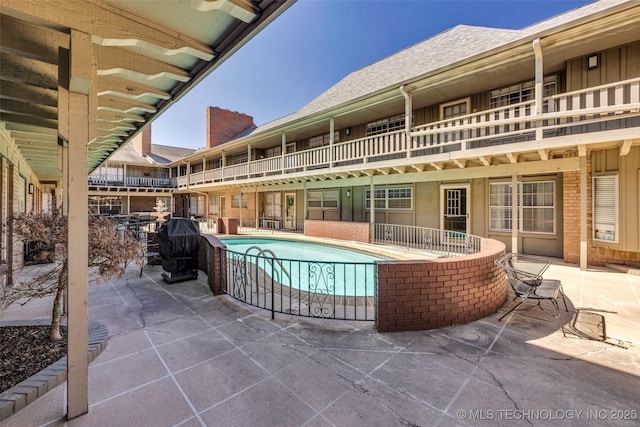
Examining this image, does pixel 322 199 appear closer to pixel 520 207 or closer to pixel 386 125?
pixel 386 125

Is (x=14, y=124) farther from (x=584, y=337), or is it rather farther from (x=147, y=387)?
(x=584, y=337)

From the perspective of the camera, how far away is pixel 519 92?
9.12 meters

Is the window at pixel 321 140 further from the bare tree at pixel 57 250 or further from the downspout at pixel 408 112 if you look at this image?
the bare tree at pixel 57 250

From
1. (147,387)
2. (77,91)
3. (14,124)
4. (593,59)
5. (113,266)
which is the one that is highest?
(593,59)

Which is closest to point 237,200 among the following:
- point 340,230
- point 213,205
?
point 213,205

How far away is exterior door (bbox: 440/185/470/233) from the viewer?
10773 mm

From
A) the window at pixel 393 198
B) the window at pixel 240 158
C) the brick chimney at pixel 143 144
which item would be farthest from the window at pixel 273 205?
the brick chimney at pixel 143 144

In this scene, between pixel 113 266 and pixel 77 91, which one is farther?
pixel 113 266

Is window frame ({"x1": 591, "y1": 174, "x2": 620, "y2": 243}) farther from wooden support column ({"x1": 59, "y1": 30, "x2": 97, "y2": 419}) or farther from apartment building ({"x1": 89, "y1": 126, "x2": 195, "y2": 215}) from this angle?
apartment building ({"x1": 89, "y1": 126, "x2": 195, "y2": 215})

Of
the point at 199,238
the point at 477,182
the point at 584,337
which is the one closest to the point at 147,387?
the point at 199,238

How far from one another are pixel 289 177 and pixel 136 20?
1155 centimetres

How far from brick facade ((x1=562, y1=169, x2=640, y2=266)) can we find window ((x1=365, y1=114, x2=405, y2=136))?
6.28m

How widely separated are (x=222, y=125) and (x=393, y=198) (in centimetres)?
1847

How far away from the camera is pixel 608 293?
5375 millimetres
